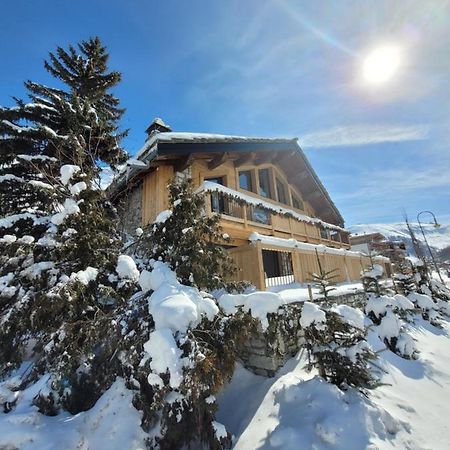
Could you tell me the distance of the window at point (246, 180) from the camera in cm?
1400

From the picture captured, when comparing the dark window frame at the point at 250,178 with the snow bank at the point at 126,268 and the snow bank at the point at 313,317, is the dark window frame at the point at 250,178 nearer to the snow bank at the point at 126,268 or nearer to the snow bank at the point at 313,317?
the snow bank at the point at 126,268

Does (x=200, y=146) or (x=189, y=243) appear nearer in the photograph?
(x=189, y=243)

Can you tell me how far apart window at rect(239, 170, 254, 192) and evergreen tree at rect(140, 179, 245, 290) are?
Answer: 8735mm

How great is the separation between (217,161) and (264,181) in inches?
204

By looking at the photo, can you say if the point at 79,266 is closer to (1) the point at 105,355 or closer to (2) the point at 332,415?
(1) the point at 105,355

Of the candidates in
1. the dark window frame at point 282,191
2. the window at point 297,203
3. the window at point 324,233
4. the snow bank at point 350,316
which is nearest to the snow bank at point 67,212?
the snow bank at point 350,316

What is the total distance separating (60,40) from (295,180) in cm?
1418

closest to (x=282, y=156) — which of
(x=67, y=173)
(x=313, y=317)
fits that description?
(x=67, y=173)

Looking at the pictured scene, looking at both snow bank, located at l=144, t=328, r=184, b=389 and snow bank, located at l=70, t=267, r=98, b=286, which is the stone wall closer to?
snow bank, located at l=70, t=267, r=98, b=286

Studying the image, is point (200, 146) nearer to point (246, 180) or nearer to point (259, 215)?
point (259, 215)

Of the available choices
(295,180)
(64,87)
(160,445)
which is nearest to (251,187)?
(295,180)

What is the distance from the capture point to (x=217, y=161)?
11242 millimetres

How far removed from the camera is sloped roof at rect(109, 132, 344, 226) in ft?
28.9

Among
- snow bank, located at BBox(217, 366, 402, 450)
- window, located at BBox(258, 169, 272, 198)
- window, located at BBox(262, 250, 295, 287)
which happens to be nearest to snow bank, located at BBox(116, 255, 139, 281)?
snow bank, located at BBox(217, 366, 402, 450)
